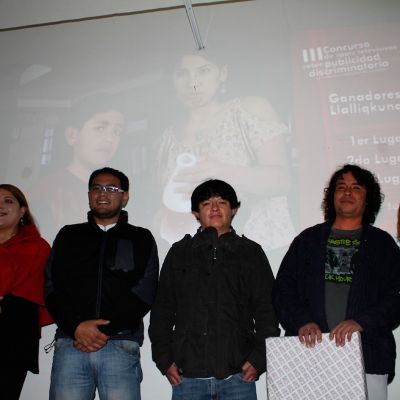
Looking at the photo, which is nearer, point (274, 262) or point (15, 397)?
point (15, 397)

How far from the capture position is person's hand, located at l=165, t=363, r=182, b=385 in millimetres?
2047

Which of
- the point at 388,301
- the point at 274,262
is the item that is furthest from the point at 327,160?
the point at 388,301

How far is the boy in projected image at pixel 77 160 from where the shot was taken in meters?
3.01

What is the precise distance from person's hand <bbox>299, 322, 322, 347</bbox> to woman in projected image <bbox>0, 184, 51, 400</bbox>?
129 centimetres

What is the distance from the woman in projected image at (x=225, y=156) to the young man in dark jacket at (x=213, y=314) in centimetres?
44

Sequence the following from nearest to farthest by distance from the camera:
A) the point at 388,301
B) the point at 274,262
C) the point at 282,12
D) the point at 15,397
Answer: the point at 388,301, the point at 15,397, the point at 274,262, the point at 282,12

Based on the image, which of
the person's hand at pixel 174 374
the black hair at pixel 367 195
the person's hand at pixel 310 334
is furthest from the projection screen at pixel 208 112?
the person's hand at pixel 310 334

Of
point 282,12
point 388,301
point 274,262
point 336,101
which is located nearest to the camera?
point 388,301

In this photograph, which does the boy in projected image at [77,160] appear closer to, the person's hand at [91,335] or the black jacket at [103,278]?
the black jacket at [103,278]

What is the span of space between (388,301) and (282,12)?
2191 mm

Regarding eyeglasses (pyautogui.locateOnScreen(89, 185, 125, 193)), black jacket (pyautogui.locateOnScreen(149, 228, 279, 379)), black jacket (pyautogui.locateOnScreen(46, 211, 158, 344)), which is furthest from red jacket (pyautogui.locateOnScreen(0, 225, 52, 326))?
black jacket (pyautogui.locateOnScreen(149, 228, 279, 379))

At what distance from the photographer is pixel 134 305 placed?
7.12 feet

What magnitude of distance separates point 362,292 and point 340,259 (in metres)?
0.19

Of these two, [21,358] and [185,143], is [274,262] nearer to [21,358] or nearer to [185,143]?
[185,143]
